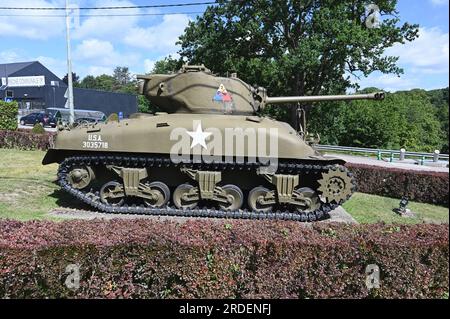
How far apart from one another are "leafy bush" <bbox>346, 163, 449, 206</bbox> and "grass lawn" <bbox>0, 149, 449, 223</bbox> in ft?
0.69

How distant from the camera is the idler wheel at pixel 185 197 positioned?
927 cm

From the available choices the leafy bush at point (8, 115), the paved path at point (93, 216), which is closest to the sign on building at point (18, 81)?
the leafy bush at point (8, 115)

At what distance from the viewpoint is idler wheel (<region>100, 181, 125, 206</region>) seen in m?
9.27

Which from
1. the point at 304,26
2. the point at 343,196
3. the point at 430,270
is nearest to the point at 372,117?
the point at 304,26

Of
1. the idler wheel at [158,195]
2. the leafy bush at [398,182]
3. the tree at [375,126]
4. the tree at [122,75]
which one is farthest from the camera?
the tree at [122,75]

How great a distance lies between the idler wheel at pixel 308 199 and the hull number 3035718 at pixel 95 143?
4.16m

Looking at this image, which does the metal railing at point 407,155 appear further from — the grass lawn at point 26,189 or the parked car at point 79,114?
the parked car at point 79,114

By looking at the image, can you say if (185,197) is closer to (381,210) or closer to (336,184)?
(336,184)

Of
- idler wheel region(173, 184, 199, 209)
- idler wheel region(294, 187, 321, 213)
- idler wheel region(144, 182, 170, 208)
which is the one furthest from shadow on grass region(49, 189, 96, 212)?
idler wheel region(294, 187, 321, 213)

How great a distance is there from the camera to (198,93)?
9.55 metres

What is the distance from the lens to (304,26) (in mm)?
24609

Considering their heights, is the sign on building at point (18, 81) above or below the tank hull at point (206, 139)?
above

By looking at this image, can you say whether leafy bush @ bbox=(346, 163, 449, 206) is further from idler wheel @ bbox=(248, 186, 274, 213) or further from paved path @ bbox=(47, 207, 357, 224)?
idler wheel @ bbox=(248, 186, 274, 213)
